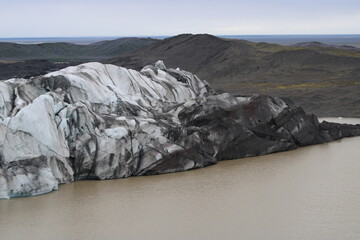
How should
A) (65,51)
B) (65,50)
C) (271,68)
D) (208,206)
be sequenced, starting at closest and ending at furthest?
(208,206)
(271,68)
(65,51)
(65,50)

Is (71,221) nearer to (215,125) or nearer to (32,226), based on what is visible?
(32,226)

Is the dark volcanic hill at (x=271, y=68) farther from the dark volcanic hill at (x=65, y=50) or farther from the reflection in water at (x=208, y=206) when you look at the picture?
the dark volcanic hill at (x=65, y=50)

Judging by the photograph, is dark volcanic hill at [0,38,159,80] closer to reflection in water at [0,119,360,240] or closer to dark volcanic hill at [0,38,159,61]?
dark volcanic hill at [0,38,159,61]

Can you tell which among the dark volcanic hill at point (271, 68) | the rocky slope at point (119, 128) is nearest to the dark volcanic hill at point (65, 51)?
the dark volcanic hill at point (271, 68)

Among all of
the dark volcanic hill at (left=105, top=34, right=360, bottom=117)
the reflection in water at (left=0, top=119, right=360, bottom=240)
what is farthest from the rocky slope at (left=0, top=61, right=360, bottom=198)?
the dark volcanic hill at (left=105, top=34, right=360, bottom=117)

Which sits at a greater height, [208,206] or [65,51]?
[208,206]

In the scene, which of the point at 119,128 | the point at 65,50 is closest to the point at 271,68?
the point at 119,128

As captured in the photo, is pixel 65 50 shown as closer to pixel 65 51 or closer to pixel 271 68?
pixel 65 51
